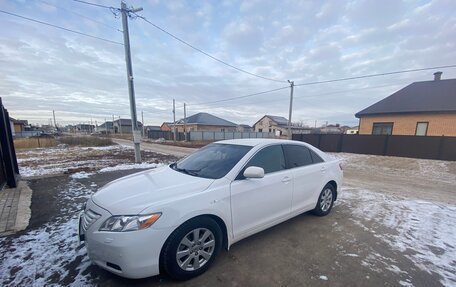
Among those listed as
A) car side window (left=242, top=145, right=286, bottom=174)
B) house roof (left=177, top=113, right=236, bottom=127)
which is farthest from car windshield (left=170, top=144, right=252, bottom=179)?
house roof (left=177, top=113, right=236, bottom=127)

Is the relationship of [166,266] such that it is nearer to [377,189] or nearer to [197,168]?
[197,168]

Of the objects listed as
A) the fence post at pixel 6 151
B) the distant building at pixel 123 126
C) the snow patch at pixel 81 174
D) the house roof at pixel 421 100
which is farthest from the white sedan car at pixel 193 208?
the distant building at pixel 123 126

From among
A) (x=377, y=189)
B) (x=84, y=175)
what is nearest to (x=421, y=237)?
(x=377, y=189)

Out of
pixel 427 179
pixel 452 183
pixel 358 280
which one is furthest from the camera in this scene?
pixel 427 179

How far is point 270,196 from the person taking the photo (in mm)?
3109

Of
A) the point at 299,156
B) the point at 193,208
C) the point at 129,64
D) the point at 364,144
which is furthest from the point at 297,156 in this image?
the point at 364,144

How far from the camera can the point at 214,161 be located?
3307mm

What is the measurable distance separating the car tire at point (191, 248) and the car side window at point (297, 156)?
175cm

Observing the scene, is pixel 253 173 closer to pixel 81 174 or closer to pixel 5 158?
pixel 5 158

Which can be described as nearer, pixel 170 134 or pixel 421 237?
pixel 421 237

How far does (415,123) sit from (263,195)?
19498 mm

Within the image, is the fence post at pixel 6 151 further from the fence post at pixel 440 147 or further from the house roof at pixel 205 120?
the house roof at pixel 205 120

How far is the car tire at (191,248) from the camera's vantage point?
88.5 inches

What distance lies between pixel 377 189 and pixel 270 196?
509 cm
